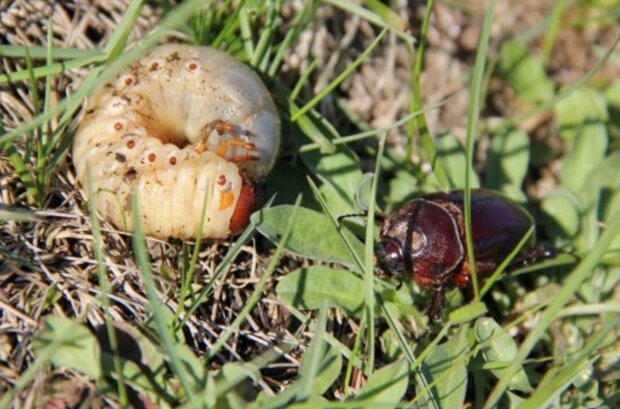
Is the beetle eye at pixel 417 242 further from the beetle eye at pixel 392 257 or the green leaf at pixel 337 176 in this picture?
the green leaf at pixel 337 176

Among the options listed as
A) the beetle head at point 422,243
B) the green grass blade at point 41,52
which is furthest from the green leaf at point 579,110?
the green grass blade at point 41,52

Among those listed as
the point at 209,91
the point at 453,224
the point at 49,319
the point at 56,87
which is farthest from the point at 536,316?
the point at 56,87

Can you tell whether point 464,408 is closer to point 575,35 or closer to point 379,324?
point 379,324

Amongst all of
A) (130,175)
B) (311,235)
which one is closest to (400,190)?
(311,235)

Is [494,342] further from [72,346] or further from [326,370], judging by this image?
[72,346]

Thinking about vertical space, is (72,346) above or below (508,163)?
below

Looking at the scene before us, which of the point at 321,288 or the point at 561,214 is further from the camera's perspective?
the point at 561,214

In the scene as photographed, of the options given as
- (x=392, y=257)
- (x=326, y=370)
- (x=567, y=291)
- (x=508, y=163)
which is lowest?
(x=326, y=370)
